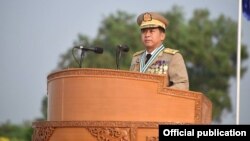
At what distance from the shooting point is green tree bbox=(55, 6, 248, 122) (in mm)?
29047

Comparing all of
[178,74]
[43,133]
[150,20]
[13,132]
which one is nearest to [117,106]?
[43,133]

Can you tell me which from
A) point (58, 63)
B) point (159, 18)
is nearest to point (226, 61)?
point (58, 63)

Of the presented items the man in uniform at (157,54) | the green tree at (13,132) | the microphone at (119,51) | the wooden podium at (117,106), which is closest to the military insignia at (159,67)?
the man in uniform at (157,54)

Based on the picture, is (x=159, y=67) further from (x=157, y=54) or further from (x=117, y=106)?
(x=117, y=106)

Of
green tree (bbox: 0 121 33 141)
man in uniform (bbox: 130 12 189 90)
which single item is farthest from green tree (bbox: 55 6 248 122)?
man in uniform (bbox: 130 12 189 90)

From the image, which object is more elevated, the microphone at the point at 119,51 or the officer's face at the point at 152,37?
the officer's face at the point at 152,37

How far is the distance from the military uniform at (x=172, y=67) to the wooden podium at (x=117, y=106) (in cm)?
48

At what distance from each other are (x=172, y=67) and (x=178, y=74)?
0.12 metres

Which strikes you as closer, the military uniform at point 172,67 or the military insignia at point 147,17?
the military uniform at point 172,67

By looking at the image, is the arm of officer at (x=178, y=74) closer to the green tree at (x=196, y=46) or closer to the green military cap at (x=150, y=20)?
the green military cap at (x=150, y=20)

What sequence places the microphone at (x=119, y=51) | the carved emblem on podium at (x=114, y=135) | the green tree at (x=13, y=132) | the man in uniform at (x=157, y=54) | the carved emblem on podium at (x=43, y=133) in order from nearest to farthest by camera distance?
the carved emblem on podium at (x=114, y=135)
the carved emblem on podium at (x=43, y=133)
the microphone at (x=119, y=51)
the man in uniform at (x=157, y=54)
the green tree at (x=13, y=132)

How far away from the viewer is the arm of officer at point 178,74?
15.7 ft

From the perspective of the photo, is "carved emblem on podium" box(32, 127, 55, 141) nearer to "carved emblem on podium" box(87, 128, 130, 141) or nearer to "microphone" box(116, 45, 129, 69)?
"carved emblem on podium" box(87, 128, 130, 141)

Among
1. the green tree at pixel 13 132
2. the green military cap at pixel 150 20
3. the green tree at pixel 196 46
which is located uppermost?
the green tree at pixel 196 46
